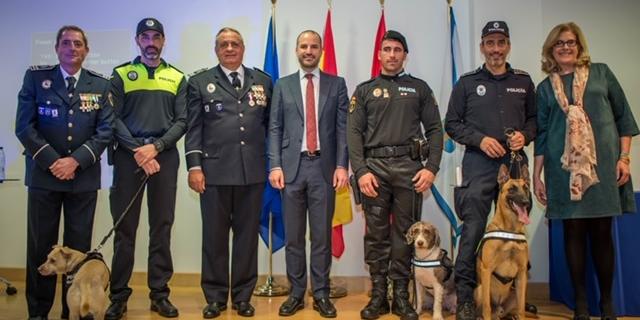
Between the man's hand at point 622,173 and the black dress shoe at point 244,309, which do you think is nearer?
the man's hand at point 622,173

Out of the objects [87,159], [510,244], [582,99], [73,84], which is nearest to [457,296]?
[510,244]

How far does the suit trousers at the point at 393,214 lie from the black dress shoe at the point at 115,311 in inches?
66.8

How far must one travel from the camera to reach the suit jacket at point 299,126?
3.53 m

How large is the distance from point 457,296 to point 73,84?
2848 millimetres

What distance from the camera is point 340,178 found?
348 cm

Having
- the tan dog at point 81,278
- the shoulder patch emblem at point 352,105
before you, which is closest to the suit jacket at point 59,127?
the tan dog at point 81,278

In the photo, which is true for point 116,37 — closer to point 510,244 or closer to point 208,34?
point 208,34

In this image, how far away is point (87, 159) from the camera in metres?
3.25

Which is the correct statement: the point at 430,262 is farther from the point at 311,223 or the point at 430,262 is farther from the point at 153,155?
the point at 153,155

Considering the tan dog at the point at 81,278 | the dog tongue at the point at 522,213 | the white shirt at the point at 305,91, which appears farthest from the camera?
the white shirt at the point at 305,91

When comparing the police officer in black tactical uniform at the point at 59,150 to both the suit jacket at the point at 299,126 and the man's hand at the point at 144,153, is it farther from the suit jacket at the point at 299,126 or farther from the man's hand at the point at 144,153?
the suit jacket at the point at 299,126

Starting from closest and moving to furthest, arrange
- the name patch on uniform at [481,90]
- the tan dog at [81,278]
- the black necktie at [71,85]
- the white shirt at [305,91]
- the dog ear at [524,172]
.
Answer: the tan dog at [81,278], the dog ear at [524,172], the black necktie at [71,85], the name patch on uniform at [481,90], the white shirt at [305,91]

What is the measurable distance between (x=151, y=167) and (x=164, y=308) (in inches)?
39.1

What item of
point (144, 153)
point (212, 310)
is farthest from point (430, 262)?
point (144, 153)
